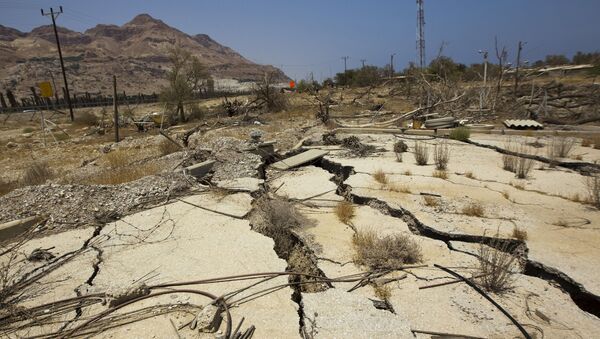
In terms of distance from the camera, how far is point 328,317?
267 cm

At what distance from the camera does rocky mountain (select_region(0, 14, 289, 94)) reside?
205ft

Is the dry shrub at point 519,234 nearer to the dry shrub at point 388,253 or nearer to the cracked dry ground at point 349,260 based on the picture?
the cracked dry ground at point 349,260

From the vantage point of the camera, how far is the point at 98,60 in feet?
256

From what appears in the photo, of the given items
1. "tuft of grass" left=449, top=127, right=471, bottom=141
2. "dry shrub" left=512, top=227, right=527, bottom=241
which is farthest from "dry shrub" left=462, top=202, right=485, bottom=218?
"tuft of grass" left=449, top=127, right=471, bottom=141

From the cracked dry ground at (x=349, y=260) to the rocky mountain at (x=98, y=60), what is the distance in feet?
83.9

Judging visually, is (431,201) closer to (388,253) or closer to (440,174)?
(440,174)

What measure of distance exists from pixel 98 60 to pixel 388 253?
308ft

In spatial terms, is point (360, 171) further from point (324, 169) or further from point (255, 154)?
point (255, 154)

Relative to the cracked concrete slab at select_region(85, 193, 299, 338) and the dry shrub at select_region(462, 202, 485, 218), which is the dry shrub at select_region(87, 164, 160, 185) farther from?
the dry shrub at select_region(462, 202, 485, 218)

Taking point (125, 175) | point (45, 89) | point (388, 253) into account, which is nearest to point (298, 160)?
point (125, 175)

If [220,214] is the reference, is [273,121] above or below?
above

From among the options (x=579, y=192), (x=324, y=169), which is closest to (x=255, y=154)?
(x=324, y=169)

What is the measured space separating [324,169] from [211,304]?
5036mm

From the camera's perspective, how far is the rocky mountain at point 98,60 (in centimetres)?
6256
